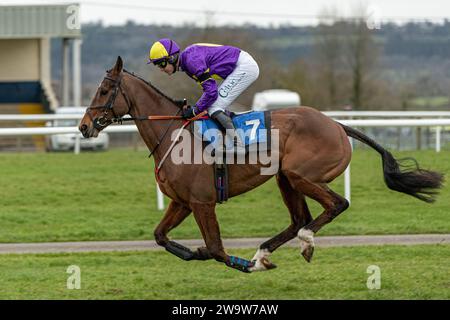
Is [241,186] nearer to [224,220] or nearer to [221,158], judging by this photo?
[221,158]

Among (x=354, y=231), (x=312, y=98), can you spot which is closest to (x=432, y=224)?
(x=354, y=231)

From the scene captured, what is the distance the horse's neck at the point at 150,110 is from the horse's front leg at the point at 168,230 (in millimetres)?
454

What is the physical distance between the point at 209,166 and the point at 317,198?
92 cm

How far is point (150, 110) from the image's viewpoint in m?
7.54

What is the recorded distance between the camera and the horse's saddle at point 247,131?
7.31 meters

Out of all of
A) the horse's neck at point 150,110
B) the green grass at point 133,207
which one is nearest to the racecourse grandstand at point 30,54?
the green grass at point 133,207

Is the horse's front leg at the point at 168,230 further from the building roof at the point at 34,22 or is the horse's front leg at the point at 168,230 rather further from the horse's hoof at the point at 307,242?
the building roof at the point at 34,22

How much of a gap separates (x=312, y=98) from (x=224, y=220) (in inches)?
945

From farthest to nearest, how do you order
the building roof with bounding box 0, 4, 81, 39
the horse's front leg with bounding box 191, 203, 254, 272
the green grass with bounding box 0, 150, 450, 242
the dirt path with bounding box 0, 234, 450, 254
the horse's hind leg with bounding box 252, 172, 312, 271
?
1. the building roof with bounding box 0, 4, 81, 39
2. the green grass with bounding box 0, 150, 450, 242
3. the dirt path with bounding box 0, 234, 450, 254
4. the horse's hind leg with bounding box 252, 172, 312, 271
5. the horse's front leg with bounding box 191, 203, 254, 272

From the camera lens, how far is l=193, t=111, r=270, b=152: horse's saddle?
7309mm

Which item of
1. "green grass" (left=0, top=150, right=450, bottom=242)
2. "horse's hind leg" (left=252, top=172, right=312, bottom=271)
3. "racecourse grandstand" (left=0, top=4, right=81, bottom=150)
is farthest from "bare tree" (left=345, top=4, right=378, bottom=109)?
"horse's hind leg" (left=252, top=172, right=312, bottom=271)

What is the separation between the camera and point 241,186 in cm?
741

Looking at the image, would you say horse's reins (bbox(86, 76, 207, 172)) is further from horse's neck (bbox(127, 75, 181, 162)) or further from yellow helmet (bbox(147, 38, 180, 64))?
yellow helmet (bbox(147, 38, 180, 64))

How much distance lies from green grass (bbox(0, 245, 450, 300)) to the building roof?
2300 centimetres
